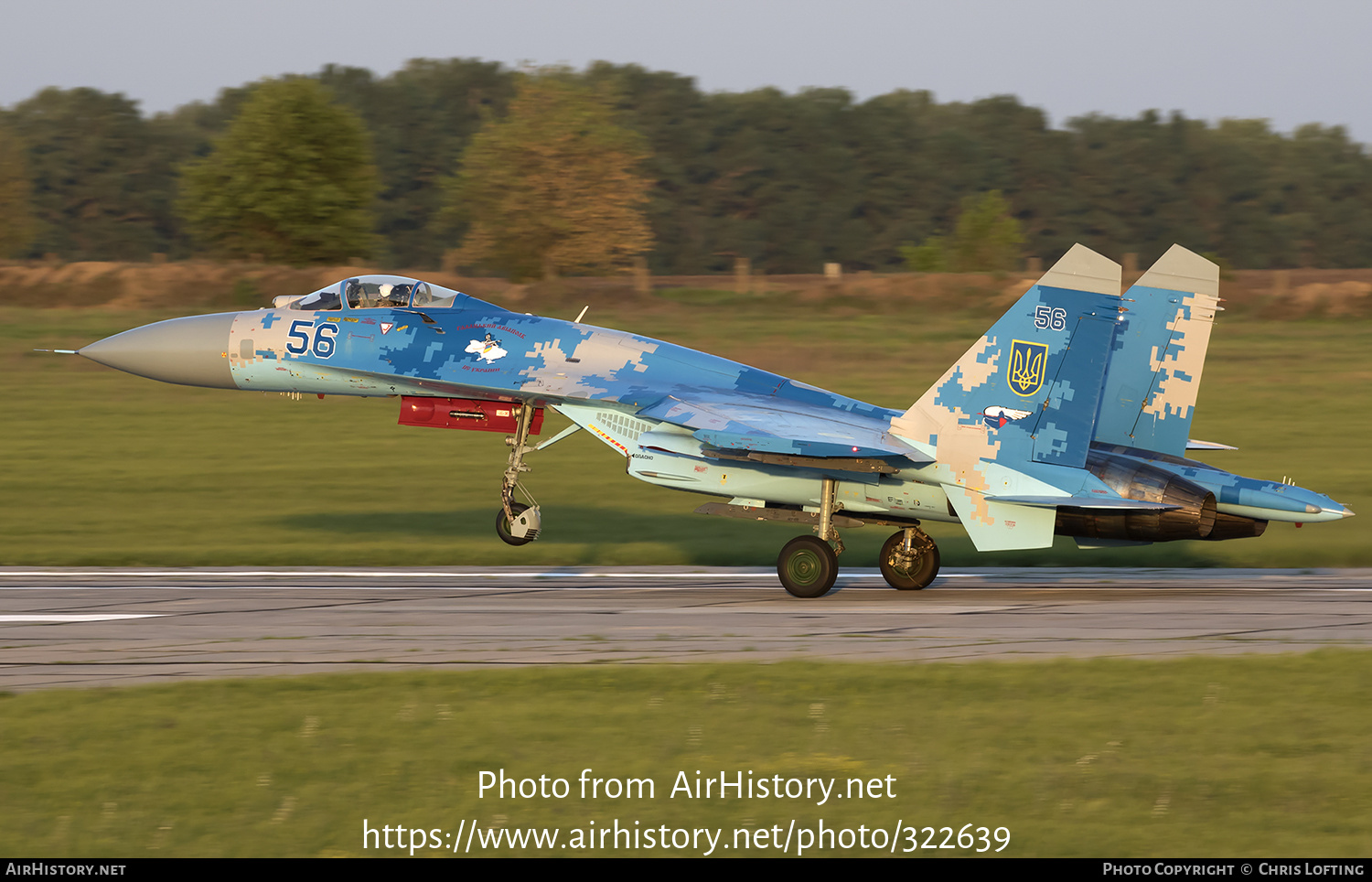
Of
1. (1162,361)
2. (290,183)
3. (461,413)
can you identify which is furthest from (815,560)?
(290,183)

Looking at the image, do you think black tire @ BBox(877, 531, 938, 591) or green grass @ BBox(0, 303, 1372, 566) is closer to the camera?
black tire @ BBox(877, 531, 938, 591)

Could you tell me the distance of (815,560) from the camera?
16.2 metres

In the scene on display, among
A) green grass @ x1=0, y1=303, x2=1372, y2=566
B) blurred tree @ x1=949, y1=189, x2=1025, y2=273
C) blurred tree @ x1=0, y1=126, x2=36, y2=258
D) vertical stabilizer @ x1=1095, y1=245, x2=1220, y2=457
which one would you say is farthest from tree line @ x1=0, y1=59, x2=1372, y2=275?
vertical stabilizer @ x1=1095, y1=245, x2=1220, y2=457

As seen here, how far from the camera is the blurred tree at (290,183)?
62.6 meters

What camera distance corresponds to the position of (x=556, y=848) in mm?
7430

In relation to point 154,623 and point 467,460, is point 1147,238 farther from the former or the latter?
point 154,623

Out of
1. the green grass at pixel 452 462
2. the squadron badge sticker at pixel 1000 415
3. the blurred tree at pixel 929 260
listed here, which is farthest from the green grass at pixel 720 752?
the blurred tree at pixel 929 260

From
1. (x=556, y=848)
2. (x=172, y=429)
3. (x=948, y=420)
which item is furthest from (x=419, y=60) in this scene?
(x=556, y=848)

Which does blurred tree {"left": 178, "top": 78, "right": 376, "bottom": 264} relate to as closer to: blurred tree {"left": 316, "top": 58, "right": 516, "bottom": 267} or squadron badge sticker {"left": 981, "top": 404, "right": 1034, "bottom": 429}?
blurred tree {"left": 316, "top": 58, "right": 516, "bottom": 267}

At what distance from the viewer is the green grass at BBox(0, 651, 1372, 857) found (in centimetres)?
773

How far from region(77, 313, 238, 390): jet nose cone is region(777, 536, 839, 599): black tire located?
7593 millimetres

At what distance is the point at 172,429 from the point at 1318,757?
2698 cm

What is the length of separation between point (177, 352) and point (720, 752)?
1184 centimetres

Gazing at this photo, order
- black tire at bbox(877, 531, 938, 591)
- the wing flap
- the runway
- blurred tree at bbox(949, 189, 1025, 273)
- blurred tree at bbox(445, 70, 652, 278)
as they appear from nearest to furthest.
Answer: the runway < the wing flap < black tire at bbox(877, 531, 938, 591) < blurred tree at bbox(445, 70, 652, 278) < blurred tree at bbox(949, 189, 1025, 273)
